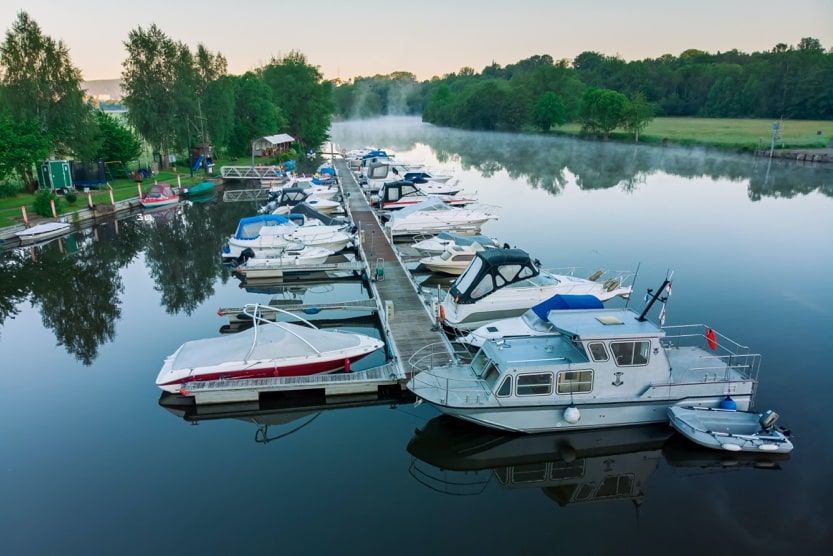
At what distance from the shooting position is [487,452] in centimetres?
1383

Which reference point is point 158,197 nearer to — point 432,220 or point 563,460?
point 432,220

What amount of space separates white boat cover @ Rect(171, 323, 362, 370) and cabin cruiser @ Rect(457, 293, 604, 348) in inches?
154

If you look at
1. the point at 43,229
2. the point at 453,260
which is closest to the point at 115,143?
the point at 43,229

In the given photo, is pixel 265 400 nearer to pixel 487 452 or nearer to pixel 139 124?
pixel 487 452

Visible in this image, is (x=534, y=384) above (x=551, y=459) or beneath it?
above

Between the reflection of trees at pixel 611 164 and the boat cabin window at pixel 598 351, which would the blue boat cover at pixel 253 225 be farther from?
the reflection of trees at pixel 611 164

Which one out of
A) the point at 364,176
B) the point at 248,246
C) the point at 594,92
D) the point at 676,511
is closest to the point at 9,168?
the point at 248,246

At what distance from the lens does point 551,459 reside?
531 inches

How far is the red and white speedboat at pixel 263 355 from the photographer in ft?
52.4

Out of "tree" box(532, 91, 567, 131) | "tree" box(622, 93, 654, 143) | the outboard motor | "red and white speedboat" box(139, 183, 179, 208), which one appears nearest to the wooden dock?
the outboard motor

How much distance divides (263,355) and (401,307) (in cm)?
662

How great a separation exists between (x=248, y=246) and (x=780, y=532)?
82.4 feet

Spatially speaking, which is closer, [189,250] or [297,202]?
[189,250]

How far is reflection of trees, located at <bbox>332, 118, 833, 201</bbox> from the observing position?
194 feet
